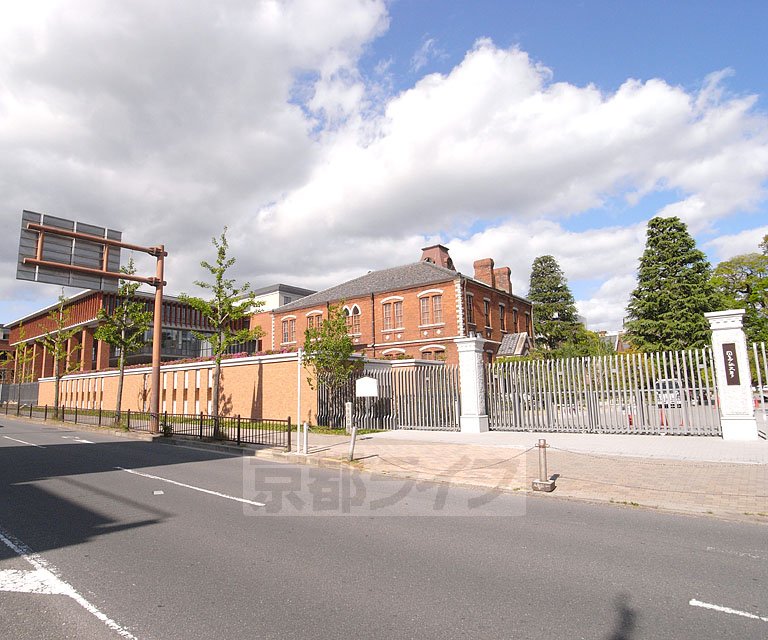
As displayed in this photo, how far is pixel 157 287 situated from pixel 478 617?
1879 cm

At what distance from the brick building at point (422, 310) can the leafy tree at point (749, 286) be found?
698 inches

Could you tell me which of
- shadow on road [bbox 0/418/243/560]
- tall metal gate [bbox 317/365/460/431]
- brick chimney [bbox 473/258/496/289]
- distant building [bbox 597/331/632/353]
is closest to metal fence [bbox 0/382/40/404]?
tall metal gate [bbox 317/365/460/431]

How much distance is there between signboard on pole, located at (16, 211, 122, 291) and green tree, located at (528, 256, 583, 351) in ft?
139

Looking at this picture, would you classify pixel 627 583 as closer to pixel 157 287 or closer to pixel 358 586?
pixel 358 586

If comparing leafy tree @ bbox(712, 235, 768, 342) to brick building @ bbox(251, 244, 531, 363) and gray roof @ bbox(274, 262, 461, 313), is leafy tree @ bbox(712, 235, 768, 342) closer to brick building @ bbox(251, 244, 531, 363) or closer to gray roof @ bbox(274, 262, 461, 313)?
brick building @ bbox(251, 244, 531, 363)

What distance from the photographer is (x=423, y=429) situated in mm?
19266

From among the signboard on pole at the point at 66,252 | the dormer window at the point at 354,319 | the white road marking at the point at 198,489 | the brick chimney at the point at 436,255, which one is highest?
the brick chimney at the point at 436,255

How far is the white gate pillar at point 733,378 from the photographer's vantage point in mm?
13242

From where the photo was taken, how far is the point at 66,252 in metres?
16.1

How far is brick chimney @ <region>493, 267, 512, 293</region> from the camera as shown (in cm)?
4497

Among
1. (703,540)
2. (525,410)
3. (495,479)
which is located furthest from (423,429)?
(703,540)

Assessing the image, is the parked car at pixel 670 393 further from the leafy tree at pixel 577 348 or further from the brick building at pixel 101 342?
the brick building at pixel 101 342

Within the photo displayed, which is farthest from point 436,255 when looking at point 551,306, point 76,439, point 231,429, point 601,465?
point 601,465

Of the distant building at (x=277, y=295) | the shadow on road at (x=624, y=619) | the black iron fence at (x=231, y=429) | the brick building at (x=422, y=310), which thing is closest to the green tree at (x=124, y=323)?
the black iron fence at (x=231, y=429)
